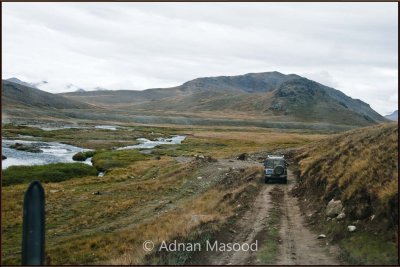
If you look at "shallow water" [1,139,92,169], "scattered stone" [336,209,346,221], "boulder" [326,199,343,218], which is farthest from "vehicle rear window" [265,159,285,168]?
"shallow water" [1,139,92,169]

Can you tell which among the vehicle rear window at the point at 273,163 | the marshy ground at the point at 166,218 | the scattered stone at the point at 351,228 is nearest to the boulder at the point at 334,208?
the marshy ground at the point at 166,218

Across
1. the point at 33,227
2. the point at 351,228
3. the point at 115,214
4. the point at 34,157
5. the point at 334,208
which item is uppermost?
the point at 33,227

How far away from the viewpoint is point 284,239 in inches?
760

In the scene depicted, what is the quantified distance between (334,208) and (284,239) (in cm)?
457

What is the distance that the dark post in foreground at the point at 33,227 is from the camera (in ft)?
34.9

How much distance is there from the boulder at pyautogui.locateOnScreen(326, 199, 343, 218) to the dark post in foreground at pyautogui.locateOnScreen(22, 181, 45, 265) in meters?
16.0

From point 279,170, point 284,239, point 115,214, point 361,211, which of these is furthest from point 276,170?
point 284,239

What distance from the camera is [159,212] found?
105ft

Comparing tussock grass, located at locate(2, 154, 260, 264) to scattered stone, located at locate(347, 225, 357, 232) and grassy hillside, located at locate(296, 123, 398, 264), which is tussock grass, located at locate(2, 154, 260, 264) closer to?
grassy hillside, located at locate(296, 123, 398, 264)

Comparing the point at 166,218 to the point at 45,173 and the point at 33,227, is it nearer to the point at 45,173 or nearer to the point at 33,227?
the point at 33,227

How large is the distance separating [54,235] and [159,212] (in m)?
8.19

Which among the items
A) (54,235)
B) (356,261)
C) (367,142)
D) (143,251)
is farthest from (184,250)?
(367,142)

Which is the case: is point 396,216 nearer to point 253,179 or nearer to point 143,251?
point 143,251

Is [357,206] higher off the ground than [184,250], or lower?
higher
